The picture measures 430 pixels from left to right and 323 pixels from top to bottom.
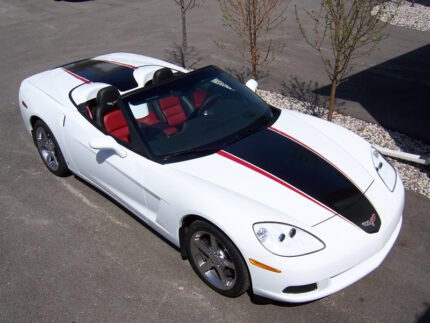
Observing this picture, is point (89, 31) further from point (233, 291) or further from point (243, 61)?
point (233, 291)

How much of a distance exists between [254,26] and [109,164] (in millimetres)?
3517

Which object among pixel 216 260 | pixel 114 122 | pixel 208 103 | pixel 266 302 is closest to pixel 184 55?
pixel 114 122

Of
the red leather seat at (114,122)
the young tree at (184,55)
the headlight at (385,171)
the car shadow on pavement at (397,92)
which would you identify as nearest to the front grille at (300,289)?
the headlight at (385,171)

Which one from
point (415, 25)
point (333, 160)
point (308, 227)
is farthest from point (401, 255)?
point (415, 25)

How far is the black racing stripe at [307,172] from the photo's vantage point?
11.3 feet

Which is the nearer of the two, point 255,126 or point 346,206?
point 346,206

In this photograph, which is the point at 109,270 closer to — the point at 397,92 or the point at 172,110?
the point at 172,110

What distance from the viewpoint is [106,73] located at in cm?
511

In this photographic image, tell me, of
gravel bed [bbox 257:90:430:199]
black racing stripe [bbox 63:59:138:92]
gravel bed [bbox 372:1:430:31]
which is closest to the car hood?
gravel bed [bbox 257:90:430:199]

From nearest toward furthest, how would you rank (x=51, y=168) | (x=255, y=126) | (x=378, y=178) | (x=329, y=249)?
1. (x=329, y=249)
2. (x=378, y=178)
3. (x=255, y=126)
4. (x=51, y=168)

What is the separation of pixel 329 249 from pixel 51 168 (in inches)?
140

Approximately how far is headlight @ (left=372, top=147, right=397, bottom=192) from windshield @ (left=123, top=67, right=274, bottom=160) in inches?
41.0

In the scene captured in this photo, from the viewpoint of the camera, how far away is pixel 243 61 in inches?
361

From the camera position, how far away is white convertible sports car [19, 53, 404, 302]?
3174 millimetres
